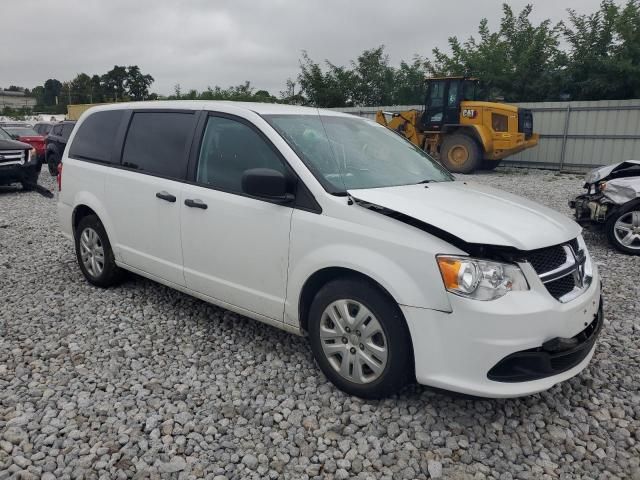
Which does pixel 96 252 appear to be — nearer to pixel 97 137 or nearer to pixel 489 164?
Result: pixel 97 137

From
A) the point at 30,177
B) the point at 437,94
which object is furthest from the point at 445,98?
→ the point at 30,177

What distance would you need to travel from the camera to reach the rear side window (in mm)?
4684

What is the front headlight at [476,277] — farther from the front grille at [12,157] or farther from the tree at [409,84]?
the tree at [409,84]

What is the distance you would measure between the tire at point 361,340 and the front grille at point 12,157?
1115 cm

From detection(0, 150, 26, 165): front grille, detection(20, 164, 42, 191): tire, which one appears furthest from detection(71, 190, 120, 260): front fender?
detection(20, 164, 42, 191): tire

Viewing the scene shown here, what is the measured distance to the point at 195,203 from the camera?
12.1 feet

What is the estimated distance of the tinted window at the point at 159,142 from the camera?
396cm

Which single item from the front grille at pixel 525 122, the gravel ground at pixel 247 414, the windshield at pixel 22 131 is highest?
the front grille at pixel 525 122

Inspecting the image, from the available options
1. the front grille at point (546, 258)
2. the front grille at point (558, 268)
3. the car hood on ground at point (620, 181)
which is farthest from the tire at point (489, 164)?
the front grille at point (546, 258)

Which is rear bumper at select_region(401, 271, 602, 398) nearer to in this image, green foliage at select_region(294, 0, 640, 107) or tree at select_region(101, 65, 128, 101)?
green foliage at select_region(294, 0, 640, 107)

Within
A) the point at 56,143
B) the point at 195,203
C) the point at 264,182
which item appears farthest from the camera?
the point at 56,143

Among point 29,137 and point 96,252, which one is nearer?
point 96,252

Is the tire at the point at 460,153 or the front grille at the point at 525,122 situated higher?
the front grille at the point at 525,122

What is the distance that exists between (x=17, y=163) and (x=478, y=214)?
1197cm
